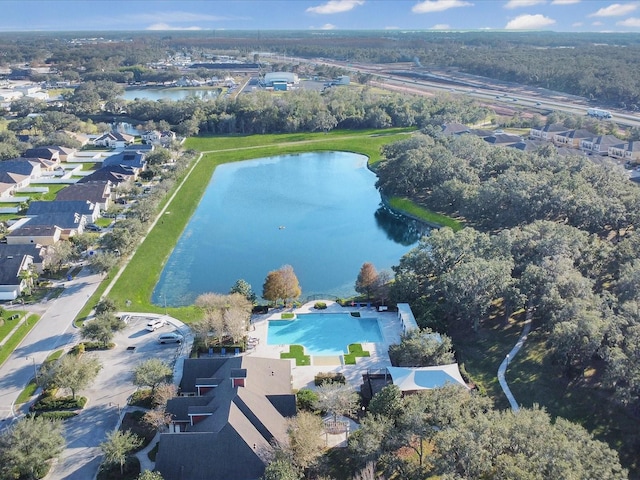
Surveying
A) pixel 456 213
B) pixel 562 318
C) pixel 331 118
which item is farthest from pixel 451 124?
pixel 562 318

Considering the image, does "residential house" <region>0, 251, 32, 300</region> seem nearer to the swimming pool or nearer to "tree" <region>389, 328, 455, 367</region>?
the swimming pool

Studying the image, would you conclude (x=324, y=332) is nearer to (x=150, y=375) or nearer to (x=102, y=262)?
(x=150, y=375)

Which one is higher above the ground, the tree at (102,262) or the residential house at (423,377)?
the residential house at (423,377)

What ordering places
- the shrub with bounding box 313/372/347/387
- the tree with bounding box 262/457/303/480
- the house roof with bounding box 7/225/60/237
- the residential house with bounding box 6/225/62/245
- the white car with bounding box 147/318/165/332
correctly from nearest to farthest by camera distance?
the tree with bounding box 262/457/303/480 < the shrub with bounding box 313/372/347/387 < the white car with bounding box 147/318/165/332 < the residential house with bounding box 6/225/62/245 < the house roof with bounding box 7/225/60/237

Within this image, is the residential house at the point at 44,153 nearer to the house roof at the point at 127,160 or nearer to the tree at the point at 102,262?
the house roof at the point at 127,160

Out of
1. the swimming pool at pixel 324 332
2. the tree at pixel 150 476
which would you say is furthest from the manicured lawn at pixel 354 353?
the tree at pixel 150 476

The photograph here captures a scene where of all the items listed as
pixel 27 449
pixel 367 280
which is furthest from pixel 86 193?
pixel 27 449

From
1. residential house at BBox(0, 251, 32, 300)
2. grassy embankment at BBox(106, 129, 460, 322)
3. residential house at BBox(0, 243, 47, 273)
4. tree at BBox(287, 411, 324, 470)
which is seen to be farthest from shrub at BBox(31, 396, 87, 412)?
residential house at BBox(0, 243, 47, 273)
